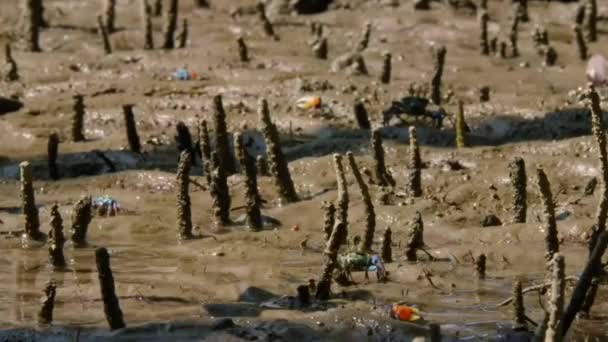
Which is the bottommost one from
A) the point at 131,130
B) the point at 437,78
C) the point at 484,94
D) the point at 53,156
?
the point at 53,156

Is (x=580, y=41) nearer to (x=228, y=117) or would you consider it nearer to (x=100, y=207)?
(x=228, y=117)

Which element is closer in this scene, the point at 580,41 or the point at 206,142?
the point at 206,142

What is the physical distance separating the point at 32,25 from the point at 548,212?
9305mm

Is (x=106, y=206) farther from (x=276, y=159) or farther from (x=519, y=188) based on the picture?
(x=519, y=188)

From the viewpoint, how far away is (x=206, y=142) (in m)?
9.45

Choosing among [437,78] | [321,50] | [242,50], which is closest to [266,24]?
[321,50]

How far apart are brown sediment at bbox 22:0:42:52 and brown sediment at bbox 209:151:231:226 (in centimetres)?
662

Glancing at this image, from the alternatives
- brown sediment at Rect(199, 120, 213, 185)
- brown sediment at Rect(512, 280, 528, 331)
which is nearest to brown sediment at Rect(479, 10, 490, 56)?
brown sediment at Rect(199, 120, 213, 185)

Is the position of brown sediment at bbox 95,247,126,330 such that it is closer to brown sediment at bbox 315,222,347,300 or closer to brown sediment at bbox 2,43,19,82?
brown sediment at bbox 315,222,347,300

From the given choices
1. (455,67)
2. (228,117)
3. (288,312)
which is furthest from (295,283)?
(455,67)

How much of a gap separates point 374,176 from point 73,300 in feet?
11.6

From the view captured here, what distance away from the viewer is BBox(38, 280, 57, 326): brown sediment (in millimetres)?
5949

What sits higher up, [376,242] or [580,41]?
[580,41]

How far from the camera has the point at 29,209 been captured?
806 cm
